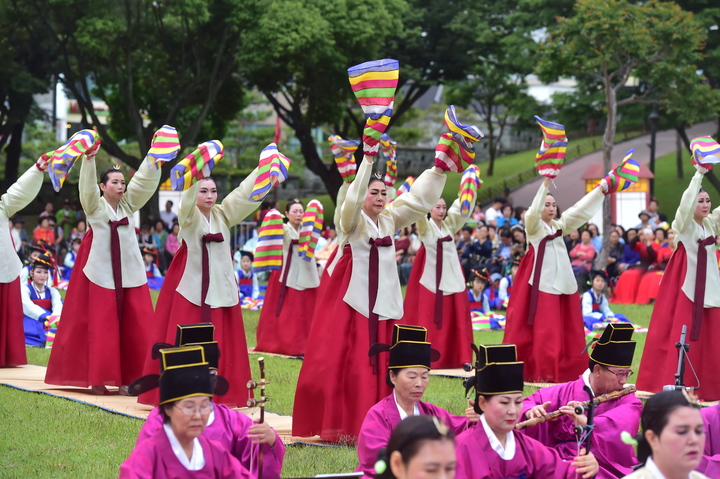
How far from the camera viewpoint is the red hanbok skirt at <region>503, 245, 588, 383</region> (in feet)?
27.7

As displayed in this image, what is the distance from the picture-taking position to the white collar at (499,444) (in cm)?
415

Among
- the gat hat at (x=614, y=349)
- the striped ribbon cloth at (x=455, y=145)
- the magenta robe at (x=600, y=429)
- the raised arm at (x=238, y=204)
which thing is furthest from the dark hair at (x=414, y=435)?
the raised arm at (x=238, y=204)

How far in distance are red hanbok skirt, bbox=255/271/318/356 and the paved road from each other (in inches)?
707

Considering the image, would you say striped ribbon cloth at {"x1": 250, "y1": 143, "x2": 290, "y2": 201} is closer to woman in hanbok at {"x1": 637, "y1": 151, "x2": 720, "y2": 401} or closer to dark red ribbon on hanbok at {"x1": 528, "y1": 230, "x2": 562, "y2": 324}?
dark red ribbon on hanbok at {"x1": 528, "y1": 230, "x2": 562, "y2": 324}

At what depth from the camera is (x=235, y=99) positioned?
2327 cm

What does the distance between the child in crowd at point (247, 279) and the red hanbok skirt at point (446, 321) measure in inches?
→ 217

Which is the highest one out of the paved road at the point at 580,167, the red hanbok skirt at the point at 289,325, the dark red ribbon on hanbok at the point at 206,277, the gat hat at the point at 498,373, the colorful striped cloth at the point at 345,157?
the paved road at the point at 580,167

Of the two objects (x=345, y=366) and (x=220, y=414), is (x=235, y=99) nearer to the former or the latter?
(x=345, y=366)

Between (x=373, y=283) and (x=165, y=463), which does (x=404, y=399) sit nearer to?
(x=165, y=463)

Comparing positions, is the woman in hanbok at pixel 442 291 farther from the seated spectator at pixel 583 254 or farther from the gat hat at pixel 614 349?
the seated spectator at pixel 583 254

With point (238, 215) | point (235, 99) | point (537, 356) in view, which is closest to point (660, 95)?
point (235, 99)

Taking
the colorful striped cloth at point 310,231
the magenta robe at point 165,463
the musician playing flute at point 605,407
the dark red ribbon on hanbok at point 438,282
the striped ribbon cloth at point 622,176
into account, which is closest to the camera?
the magenta robe at point 165,463

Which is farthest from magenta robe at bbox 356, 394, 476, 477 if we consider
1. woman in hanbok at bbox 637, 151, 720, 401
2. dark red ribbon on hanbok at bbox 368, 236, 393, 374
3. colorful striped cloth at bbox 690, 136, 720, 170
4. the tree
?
the tree

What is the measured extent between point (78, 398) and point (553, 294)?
4.06m
